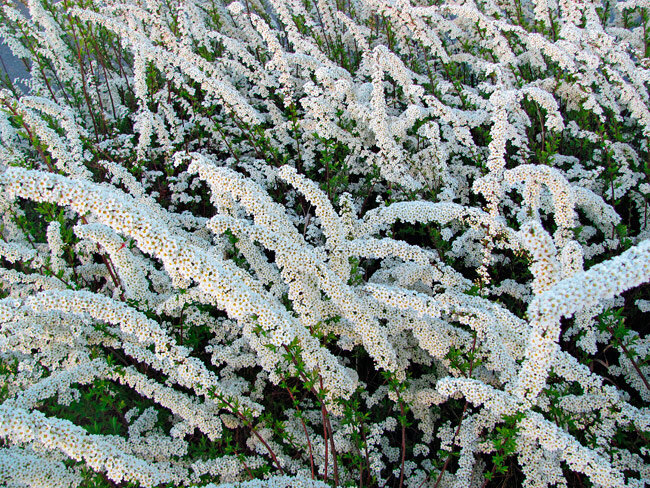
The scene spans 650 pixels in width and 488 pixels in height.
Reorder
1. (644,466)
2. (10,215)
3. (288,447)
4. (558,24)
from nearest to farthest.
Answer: (644,466) → (288,447) → (10,215) → (558,24)

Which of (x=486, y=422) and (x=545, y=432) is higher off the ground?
(x=545, y=432)

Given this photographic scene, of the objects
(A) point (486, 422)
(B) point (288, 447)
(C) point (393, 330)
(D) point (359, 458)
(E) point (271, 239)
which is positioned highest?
(E) point (271, 239)

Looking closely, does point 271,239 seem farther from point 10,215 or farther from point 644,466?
point 10,215

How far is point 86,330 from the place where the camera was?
3.70 m

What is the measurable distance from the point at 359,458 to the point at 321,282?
4.46 ft

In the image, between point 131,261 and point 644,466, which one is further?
point 131,261

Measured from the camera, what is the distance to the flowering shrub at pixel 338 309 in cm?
265

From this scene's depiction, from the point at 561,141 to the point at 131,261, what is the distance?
5555 mm

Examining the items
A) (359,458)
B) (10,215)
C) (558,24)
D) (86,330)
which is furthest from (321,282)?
(558,24)

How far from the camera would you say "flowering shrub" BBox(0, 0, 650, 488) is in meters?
2.65

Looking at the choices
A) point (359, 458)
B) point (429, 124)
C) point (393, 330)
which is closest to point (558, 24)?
point (429, 124)

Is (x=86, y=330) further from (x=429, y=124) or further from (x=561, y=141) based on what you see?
(x=561, y=141)

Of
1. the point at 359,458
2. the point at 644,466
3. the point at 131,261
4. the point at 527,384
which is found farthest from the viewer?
the point at 131,261

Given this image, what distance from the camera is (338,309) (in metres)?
3.55
